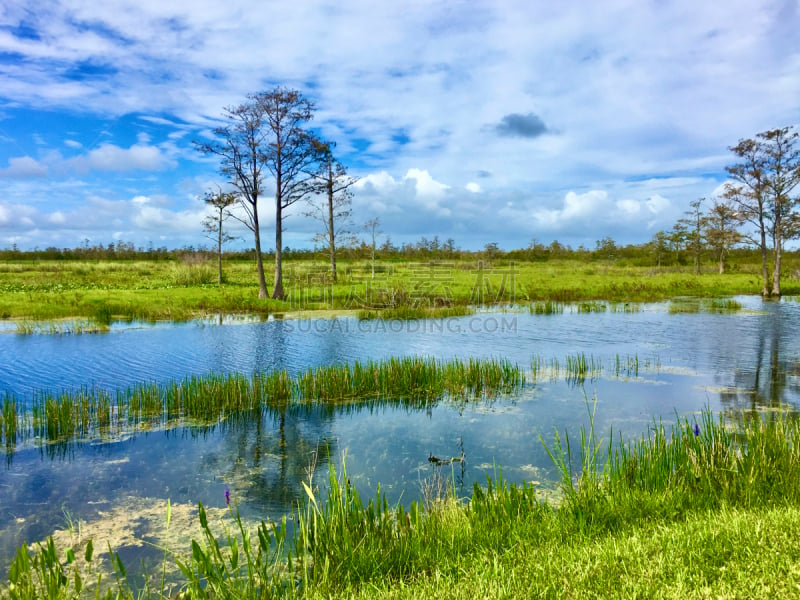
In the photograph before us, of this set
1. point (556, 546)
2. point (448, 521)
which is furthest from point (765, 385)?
point (448, 521)

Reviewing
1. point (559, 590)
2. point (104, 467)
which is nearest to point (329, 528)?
point (559, 590)

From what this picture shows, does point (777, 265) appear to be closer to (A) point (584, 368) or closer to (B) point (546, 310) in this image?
(B) point (546, 310)

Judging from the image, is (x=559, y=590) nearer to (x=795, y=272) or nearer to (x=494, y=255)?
(x=795, y=272)

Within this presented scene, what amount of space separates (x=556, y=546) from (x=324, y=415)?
6.12 metres

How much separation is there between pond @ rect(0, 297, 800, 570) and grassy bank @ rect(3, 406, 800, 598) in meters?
Result: 0.98

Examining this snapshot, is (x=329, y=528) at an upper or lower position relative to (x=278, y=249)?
lower

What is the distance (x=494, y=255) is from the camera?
75.4 m

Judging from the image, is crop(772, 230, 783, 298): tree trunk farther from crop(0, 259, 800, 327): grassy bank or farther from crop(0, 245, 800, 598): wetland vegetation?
crop(0, 245, 800, 598): wetland vegetation

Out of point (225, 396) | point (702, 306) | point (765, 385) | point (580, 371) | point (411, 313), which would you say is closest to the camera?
point (225, 396)

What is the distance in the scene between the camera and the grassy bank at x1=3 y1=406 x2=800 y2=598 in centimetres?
369

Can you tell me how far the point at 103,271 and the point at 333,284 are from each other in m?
23.8

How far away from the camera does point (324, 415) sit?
32.3ft

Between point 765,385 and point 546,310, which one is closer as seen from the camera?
point 765,385

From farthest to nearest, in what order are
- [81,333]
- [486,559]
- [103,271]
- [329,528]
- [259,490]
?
[103,271], [81,333], [259,490], [329,528], [486,559]
